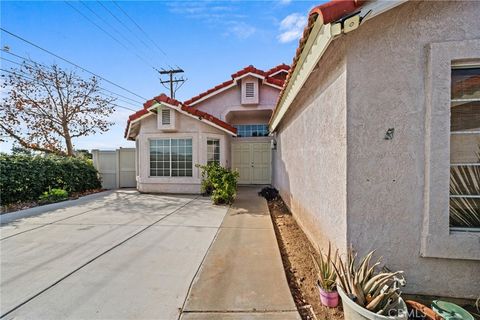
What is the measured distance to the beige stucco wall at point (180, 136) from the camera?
1116 cm

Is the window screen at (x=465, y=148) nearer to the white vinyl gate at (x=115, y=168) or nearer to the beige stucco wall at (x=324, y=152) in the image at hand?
the beige stucco wall at (x=324, y=152)

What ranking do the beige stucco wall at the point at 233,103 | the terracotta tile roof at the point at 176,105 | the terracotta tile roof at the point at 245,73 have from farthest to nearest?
the beige stucco wall at the point at 233,103 → the terracotta tile roof at the point at 245,73 → the terracotta tile roof at the point at 176,105

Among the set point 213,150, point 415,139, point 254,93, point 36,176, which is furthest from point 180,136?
point 415,139

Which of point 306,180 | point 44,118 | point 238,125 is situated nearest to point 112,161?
point 44,118

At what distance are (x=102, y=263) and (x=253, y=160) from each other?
11.4 metres

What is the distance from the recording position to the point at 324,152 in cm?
378

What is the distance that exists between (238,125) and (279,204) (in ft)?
27.6

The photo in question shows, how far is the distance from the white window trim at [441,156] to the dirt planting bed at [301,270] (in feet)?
4.97

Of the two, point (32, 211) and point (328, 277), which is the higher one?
point (328, 277)

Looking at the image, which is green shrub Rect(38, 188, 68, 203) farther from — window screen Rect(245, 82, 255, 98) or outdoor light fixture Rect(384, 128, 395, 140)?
outdoor light fixture Rect(384, 128, 395, 140)

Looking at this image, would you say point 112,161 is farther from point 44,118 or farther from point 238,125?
point 238,125

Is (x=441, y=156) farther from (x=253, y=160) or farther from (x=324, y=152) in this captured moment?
(x=253, y=160)
